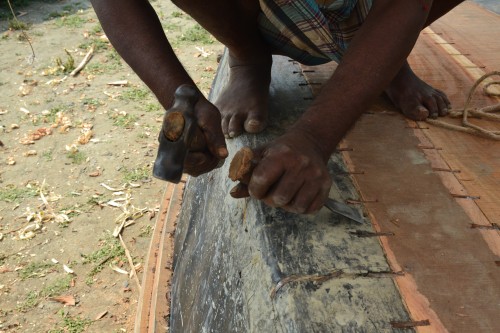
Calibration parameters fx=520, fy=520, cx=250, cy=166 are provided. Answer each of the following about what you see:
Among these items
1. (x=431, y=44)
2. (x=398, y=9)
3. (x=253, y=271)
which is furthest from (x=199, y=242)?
(x=431, y=44)

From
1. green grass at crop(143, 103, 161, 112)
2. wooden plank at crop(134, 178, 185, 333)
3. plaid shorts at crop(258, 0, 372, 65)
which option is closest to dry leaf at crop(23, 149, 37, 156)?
green grass at crop(143, 103, 161, 112)

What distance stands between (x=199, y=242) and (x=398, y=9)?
0.96 m

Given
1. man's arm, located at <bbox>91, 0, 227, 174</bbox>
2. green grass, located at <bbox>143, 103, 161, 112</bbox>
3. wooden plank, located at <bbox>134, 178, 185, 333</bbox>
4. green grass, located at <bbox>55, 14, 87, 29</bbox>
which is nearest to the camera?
man's arm, located at <bbox>91, 0, 227, 174</bbox>

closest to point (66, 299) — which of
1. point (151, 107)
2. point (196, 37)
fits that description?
point (151, 107)

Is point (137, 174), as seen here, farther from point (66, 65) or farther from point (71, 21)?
point (71, 21)

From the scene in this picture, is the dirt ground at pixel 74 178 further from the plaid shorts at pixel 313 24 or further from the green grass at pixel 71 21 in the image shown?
the plaid shorts at pixel 313 24

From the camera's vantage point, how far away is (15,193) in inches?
126

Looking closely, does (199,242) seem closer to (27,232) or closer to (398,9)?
(398,9)

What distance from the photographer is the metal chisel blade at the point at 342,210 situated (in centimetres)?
130

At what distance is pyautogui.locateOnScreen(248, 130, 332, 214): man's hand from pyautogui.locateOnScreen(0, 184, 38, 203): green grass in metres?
2.37

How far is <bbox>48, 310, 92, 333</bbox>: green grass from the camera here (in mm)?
2346

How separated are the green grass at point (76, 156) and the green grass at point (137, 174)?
35 centimetres

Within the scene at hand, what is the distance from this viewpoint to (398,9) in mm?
1356

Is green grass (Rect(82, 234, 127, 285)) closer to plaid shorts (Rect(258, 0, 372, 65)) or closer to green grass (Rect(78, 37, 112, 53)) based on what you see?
plaid shorts (Rect(258, 0, 372, 65))
